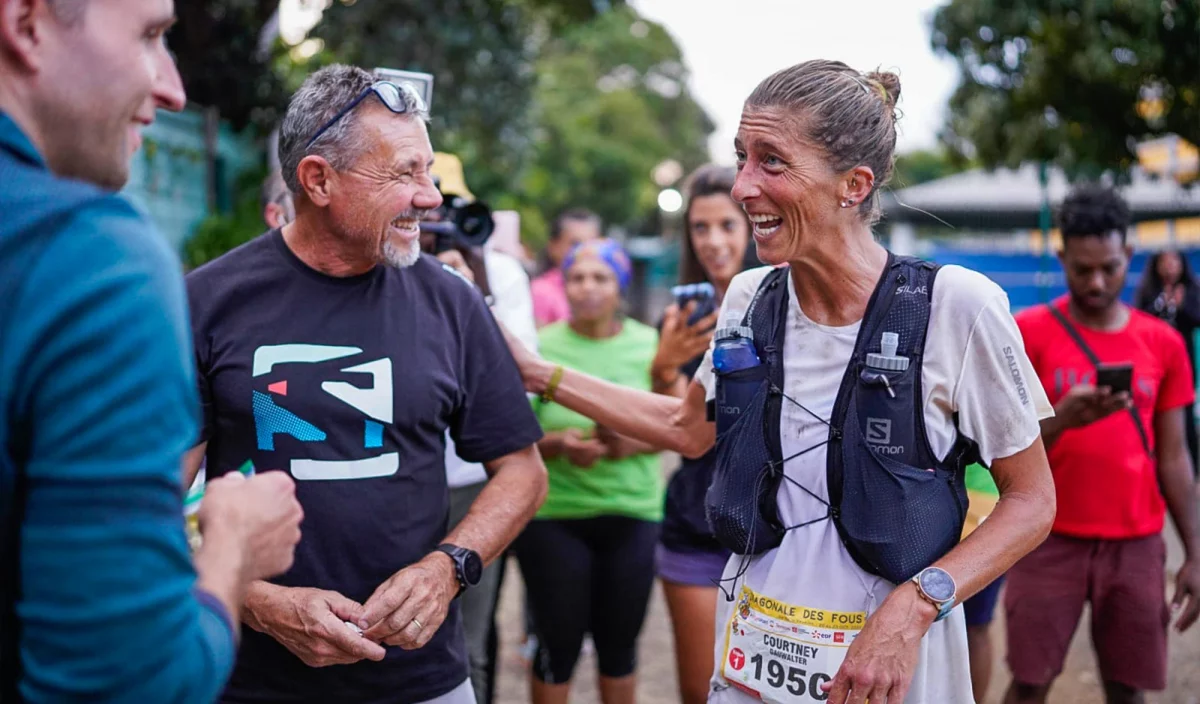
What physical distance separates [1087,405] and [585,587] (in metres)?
2.09

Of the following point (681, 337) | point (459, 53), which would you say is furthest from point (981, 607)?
point (459, 53)

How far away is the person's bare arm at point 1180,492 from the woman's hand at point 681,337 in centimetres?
185

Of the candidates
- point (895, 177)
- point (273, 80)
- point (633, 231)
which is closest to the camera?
point (895, 177)

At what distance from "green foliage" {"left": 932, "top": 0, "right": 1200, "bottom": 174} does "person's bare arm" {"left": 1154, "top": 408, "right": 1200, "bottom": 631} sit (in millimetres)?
6487

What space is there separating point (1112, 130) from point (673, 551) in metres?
9.11

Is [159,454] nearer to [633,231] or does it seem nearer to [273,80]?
[273,80]

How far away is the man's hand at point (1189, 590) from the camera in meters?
3.99

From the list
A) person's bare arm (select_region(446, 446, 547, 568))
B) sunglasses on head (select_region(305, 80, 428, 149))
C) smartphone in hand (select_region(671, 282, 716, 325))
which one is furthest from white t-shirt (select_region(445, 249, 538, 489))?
sunglasses on head (select_region(305, 80, 428, 149))

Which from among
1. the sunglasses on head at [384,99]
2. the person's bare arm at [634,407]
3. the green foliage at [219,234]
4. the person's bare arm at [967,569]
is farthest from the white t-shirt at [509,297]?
the green foliage at [219,234]

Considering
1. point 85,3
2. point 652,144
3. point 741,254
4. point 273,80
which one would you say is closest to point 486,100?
point 273,80

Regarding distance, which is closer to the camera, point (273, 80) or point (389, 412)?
point (389, 412)

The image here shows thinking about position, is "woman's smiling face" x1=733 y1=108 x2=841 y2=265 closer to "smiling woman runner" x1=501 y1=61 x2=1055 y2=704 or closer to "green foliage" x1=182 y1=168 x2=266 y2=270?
"smiling woman runner" x1=501 y1=61 x2=1055 y2=704

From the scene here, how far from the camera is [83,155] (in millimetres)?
1389

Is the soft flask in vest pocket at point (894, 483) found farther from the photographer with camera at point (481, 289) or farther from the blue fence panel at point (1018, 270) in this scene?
the blue fence panel at point (1018, 270)
